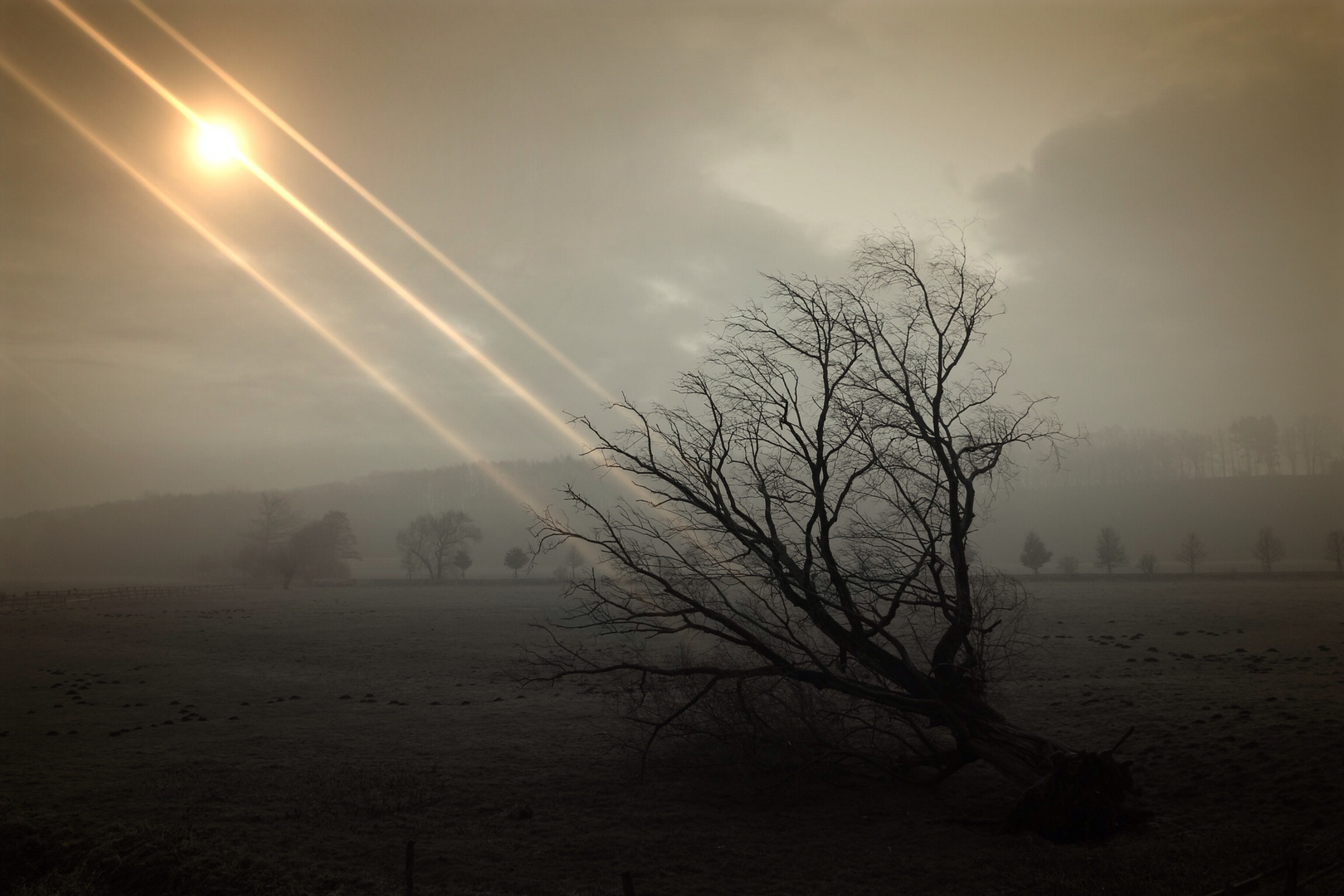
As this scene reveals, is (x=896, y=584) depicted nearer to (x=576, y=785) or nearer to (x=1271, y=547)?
(x=576, y=785)

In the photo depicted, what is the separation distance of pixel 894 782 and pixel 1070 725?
5881 mm

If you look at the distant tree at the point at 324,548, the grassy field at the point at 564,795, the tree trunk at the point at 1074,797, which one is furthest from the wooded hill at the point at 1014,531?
the tree trunk at the point at 1074,797

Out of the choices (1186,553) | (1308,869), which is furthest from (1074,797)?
(1186,553)

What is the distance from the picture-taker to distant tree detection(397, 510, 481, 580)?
117 metres

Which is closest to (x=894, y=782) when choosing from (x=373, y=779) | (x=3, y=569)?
(x=373, y=779)

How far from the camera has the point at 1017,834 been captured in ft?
39.0

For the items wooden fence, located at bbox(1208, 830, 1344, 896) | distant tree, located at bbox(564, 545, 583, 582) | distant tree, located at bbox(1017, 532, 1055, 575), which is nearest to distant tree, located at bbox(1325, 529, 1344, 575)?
distant tree, located at bbox(1017, 532, 1055, 575)

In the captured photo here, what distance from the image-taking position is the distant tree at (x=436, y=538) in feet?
382

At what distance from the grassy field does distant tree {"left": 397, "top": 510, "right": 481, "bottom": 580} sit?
88.2 meters

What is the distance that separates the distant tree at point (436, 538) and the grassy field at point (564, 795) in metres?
88.2

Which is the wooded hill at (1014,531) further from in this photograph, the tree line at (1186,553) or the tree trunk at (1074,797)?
the tree trunk at (1074,797)

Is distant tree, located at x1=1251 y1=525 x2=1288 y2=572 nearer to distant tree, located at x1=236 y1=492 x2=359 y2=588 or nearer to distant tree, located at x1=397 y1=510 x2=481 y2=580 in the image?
distant tree, located at x1=397 y1=510 x2=481 y2=580

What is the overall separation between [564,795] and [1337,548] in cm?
8981

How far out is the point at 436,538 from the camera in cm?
12012
